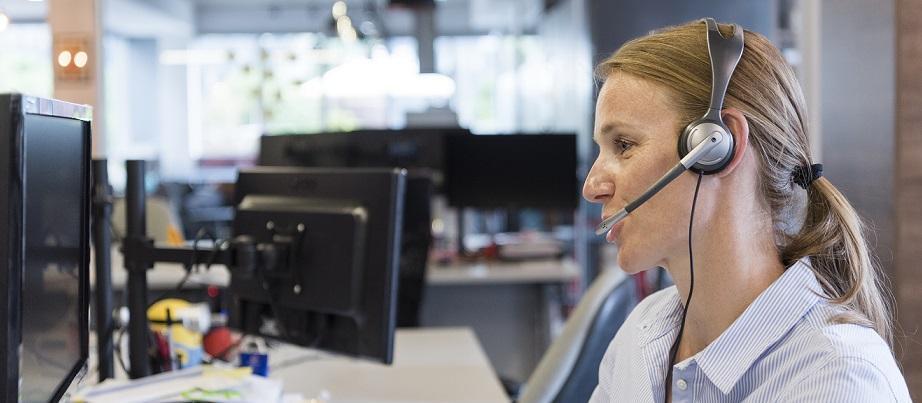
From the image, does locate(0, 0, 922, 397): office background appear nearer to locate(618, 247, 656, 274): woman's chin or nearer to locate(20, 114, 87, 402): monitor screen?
locate(20, 114, 87, 402): monitor screen

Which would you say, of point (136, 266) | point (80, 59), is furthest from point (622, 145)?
point (80, 59)

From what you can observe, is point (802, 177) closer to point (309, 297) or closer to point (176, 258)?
point (309, 297)

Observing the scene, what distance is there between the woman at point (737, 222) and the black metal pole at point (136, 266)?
3.04 feet

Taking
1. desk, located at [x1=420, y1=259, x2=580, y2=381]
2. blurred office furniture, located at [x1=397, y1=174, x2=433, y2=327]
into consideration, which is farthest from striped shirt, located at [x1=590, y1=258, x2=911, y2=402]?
desk, located at [x1=420, y1=259, x2=580, y2=381]

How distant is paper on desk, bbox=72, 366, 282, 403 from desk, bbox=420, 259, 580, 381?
2.45 m

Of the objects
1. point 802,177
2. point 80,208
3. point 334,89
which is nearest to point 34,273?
point 80,208

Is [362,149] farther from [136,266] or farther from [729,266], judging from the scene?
[729,266]

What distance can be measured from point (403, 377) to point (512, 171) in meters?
2.32

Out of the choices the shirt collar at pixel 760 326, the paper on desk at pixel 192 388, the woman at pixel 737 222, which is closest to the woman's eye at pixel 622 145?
the woman at pixel 737 222

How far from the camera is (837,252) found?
1.13 metres

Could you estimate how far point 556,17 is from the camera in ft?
26.0

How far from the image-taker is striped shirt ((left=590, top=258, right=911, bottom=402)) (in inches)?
36.6

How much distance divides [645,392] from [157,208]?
3051mm

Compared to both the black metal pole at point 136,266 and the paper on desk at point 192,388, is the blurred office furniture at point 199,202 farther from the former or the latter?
the paper on desk at point 192,388
